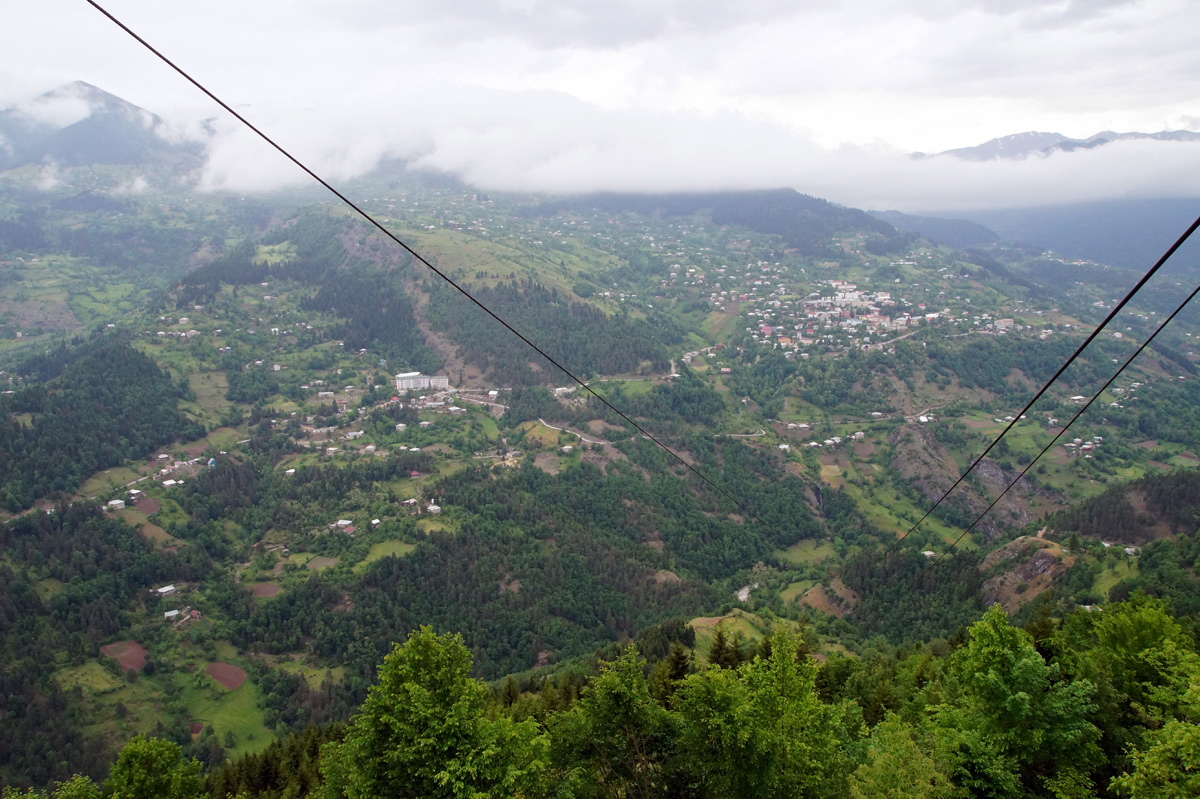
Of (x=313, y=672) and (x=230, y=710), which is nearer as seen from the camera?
(x=230, y=710)

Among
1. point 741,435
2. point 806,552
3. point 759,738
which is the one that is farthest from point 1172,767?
point 741,435

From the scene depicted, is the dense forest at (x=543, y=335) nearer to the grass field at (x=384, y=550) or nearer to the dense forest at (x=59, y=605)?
the grass field at (x=384, y=550)

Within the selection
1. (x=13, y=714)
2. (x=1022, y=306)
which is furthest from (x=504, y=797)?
(x=1022, y=306)

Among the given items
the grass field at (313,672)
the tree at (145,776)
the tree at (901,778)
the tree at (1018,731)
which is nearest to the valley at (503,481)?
the grass field at (313,672)

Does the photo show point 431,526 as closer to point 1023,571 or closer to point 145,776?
point 145,776

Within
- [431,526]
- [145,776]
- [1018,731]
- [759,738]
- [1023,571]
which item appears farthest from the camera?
[431,526]

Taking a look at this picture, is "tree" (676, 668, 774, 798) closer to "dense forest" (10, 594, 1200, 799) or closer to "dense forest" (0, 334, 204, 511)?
"dense forest" (10, 594, 1200, 799)
